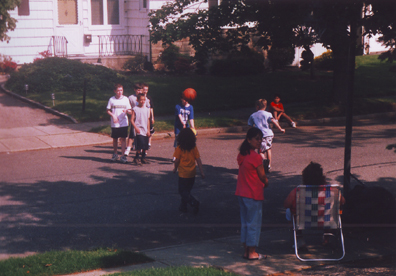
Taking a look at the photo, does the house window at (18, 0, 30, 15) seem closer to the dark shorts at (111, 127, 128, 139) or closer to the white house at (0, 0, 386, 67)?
the white house at (0, 0, 386, 67)

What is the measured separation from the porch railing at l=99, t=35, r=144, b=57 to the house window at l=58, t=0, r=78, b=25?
5.94 feet

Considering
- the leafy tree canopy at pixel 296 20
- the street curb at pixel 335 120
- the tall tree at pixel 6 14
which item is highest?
the tall tree at pixel 6 14

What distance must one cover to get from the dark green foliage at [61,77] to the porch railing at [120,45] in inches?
142

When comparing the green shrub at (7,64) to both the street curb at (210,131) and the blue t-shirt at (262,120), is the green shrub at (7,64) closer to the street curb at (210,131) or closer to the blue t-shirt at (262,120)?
the street curb at (210,131)

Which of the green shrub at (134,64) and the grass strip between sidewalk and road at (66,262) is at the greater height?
the green shrub at (134,64)

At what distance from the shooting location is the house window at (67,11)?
2519cm

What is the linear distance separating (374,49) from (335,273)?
32490mm

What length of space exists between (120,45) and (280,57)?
9.22 meters

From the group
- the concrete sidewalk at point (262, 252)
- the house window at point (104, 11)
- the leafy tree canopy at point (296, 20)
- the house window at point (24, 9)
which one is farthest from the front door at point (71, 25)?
the concrete sidewalk at point (262, 252)

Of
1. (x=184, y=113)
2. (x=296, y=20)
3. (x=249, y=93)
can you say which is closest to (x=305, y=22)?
(x=296, y=20)

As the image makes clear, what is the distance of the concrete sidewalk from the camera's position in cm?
589

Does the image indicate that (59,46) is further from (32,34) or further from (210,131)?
(210,131)

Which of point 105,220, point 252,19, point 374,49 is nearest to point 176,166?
point 105,220

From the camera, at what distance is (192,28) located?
17.1 m
